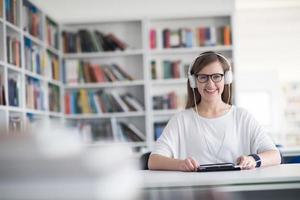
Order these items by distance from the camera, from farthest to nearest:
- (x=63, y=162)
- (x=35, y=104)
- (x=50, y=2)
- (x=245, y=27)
Result: (x=245, y=27) < (x=50, y=2) < (x=35, y=104) < (x=63, y=162)

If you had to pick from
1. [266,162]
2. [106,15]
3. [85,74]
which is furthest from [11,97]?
[266,162]

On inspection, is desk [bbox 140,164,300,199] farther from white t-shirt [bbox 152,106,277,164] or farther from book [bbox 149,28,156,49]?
book [bbox 149,28,156,49]

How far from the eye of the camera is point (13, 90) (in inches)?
154

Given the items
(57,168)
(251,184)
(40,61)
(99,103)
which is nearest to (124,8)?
(99,103)

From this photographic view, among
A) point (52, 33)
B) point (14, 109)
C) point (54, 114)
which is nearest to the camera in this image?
point (14, 109)

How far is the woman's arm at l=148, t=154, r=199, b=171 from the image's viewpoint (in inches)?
71.5

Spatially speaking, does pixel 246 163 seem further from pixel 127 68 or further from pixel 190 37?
pixel 127 68

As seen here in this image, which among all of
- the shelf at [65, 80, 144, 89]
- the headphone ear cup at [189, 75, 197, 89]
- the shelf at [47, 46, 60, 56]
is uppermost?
the shelf at [47, 46, 60, 56]

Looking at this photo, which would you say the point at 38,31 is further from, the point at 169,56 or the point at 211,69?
the point at 211,69

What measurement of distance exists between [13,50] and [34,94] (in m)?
0.62

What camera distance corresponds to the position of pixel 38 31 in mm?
4676

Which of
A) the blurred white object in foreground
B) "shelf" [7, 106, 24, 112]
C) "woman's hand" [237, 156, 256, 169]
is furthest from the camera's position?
"shelf" [7, 106, 24, 112]

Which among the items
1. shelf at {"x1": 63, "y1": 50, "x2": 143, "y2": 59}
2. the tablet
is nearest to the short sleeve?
the tablet

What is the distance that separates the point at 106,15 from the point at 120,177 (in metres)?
5.26
